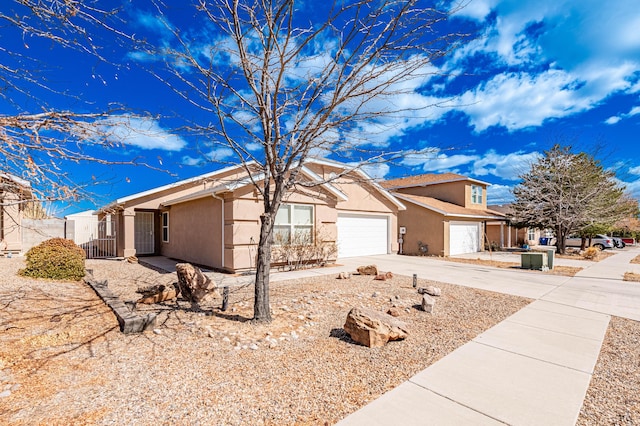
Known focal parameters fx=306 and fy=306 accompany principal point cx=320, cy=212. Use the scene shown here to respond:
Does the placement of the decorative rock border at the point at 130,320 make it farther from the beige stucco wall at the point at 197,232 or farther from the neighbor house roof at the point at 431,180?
the neighbor house roof at the point at 431,180

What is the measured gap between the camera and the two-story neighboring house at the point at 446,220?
17.3 metres

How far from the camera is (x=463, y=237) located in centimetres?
1897

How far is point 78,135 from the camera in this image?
9.43 feet

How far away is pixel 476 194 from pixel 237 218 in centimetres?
1938

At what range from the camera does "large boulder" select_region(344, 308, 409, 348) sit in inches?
164

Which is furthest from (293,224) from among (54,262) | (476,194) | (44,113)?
(476,194)

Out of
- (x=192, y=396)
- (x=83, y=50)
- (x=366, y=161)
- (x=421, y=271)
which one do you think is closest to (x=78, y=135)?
(x=83, y=50)

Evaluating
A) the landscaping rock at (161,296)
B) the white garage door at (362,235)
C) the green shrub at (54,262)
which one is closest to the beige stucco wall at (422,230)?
the white garage door at (362,235)

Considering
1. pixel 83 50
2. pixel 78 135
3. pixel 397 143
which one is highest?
pixel 83 50

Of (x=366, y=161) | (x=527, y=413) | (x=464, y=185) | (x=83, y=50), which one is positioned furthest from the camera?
(x=464, y=185)

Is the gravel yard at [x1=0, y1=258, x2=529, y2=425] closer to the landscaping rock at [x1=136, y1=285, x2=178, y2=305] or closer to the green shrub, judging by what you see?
the landscaping rock at [x1=136, y1=285, x2=178, y2=305]

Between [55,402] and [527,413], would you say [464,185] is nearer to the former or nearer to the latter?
[527,413]

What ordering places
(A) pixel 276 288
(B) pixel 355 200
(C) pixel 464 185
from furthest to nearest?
1. (C) pixel 464 185
2. (B) pixel 355 200
3. (A) pixel 276 288

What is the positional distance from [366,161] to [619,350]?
4.35 m
